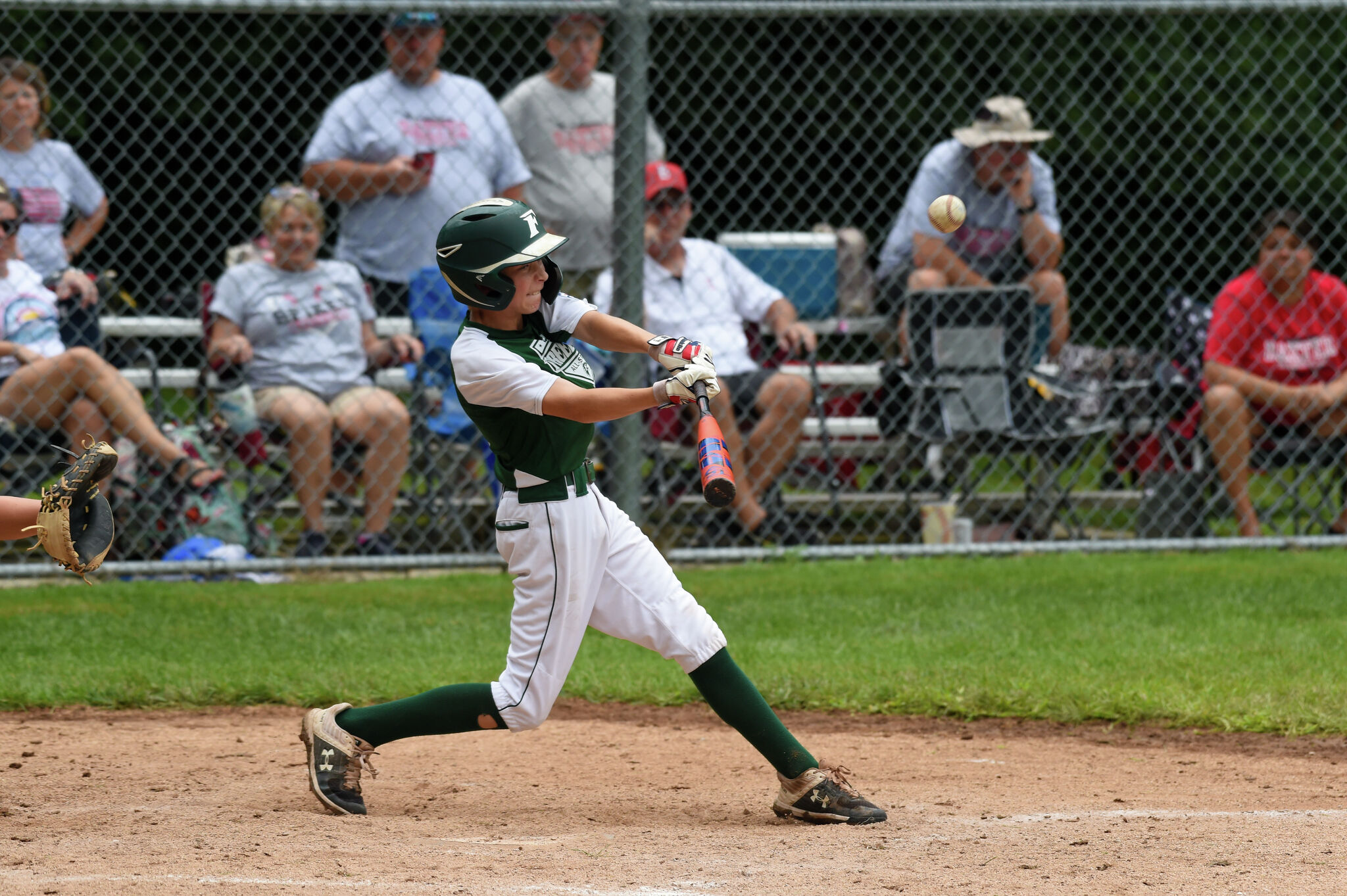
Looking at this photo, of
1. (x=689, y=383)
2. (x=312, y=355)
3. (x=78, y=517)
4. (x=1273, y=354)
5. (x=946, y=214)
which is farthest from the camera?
(x=1273, y=354)

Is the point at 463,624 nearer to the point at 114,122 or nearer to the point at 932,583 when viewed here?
the point at 932,583

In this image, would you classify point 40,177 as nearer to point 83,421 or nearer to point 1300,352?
point 83,421

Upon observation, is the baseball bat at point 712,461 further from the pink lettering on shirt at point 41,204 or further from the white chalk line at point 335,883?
the pink lettering on shirt at point 41,204

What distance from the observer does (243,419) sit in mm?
6855

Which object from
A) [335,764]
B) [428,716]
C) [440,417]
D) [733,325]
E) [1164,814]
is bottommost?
[440,417]

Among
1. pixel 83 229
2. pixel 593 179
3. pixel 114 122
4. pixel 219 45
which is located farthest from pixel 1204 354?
pixel 114 122

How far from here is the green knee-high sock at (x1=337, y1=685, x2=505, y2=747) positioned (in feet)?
12.6

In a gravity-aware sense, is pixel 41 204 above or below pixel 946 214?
below

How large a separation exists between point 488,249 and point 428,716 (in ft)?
3.84

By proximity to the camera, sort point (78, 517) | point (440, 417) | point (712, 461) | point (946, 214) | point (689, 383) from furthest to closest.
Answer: point (440, 417)
point (946, 214)
point (78, 517)
point (689, 383)
point (712, 461)

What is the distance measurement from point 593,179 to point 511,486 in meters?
3.99

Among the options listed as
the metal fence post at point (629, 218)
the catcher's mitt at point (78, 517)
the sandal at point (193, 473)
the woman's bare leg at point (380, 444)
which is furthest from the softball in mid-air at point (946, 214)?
the sandal at point (193, 473)

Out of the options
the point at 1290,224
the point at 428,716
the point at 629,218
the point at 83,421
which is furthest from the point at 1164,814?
the point at 83,421

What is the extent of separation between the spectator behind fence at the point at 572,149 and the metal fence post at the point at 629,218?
2.54 feet
